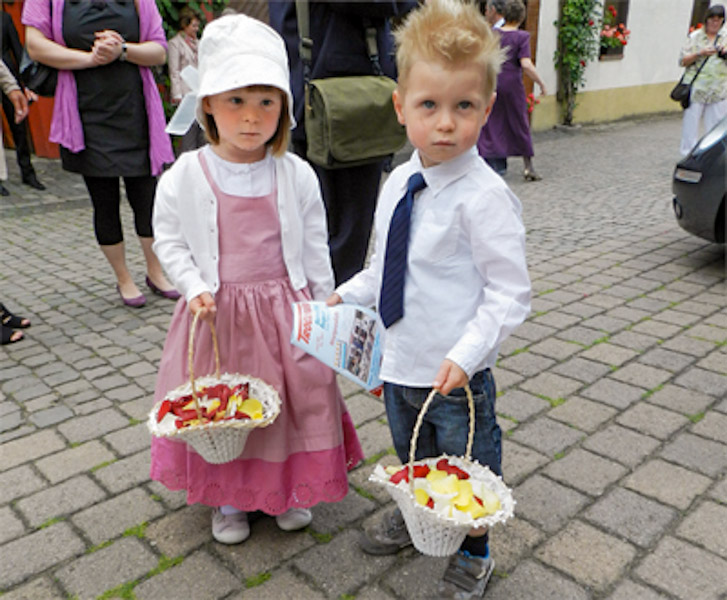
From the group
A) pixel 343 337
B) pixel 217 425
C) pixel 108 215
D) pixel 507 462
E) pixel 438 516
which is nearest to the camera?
pixel 438 516

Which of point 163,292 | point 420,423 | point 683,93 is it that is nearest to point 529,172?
point 683,93

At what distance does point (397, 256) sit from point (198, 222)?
→ 660mm

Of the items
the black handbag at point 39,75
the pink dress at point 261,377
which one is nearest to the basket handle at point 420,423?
the pink dress at point 261,377

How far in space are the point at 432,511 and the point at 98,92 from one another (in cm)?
351

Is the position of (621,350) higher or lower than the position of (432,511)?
lower

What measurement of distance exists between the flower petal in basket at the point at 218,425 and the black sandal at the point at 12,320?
253 cm

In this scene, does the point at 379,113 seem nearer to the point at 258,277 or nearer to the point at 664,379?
the point at 258,277

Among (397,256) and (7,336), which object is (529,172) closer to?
(7,336)

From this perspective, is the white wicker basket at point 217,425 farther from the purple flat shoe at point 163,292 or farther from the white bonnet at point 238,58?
Result: the purple flat shoe at point 163,292

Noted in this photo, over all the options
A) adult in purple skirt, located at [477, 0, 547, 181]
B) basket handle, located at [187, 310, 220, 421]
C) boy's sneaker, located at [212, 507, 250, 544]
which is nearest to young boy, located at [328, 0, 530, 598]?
basket handle, located at [187, 310, 220, 421]

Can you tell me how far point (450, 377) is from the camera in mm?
1676

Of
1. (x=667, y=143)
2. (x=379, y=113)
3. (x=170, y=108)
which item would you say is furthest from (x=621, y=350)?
(x=667, y=143)

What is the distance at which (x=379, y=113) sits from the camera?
10.5 feet

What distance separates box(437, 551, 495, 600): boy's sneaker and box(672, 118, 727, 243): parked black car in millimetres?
3677
